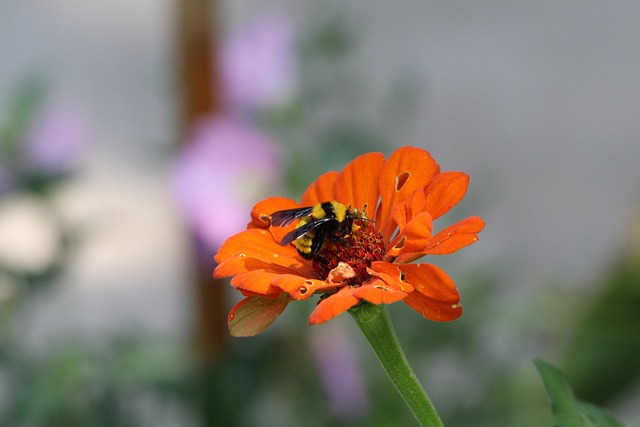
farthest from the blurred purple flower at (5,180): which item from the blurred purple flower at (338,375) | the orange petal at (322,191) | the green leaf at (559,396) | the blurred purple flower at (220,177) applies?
the green leaf at (559,396)

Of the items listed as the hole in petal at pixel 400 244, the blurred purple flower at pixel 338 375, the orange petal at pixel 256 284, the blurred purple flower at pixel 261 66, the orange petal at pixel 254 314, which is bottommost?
the blurred purple flower at pixel 338 375

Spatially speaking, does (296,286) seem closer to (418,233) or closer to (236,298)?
(418,233)

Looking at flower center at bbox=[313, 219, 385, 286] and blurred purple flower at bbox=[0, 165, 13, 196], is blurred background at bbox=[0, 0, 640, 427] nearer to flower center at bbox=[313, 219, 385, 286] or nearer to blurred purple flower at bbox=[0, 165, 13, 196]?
blurred purple flower at bbox=[0, 165, 13, 196]

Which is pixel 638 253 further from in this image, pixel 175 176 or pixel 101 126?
pixel 101 126

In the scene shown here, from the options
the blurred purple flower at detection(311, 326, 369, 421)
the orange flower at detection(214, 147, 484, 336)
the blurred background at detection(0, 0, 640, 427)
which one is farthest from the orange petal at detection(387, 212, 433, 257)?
the blurred purple flower at detection(311, 326, 369, 421)

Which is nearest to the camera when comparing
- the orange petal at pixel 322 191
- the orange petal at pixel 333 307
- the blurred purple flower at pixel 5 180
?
A: the orange petal at pixel 333 307

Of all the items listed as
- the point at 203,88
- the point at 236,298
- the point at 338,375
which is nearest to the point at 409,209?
the point at 338,375

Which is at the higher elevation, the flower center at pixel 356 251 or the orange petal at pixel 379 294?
the orange petal at pixel 379 294

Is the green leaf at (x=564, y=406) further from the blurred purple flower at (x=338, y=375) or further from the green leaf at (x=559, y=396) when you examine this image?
the blurred purple flower at (x=338, y=375)
